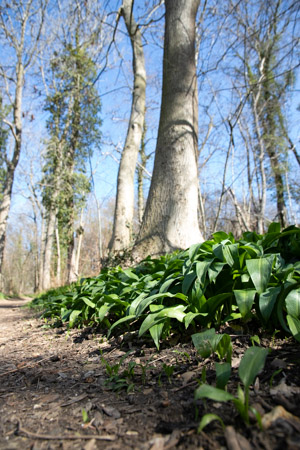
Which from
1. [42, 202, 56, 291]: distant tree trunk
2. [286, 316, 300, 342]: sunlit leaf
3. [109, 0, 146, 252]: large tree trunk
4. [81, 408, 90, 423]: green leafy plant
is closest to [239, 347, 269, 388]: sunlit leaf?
[286, 316, 300, 342]: sunlit leaf

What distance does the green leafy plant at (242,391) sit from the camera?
85 centimetres

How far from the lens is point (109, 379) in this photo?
1.37m

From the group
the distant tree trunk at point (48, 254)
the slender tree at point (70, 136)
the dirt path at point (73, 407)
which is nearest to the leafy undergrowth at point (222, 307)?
the dirt path at point (73, 407)

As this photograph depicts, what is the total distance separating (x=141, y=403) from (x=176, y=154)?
3.18 meters

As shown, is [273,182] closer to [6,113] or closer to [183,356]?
[6,113]

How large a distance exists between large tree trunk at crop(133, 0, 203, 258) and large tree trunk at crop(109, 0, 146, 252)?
6.54 ft

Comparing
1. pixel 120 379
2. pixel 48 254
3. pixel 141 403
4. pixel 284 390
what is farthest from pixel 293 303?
pixel 48 254

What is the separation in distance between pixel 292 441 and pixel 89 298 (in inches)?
85.0

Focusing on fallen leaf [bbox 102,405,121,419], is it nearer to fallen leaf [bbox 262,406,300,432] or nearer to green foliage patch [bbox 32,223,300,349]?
green foliage patch [bbox 32,223,300,349]

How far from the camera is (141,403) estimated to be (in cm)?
113

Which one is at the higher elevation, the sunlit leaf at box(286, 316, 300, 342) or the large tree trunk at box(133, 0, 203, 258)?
the large tree trunk at box(133, 0, 203, 258)

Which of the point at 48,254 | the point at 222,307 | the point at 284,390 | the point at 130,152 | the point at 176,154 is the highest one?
the point at 130,152

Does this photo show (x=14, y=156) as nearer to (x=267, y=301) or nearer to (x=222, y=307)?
(x=222, y=307)

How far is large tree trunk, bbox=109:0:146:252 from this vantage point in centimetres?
588
